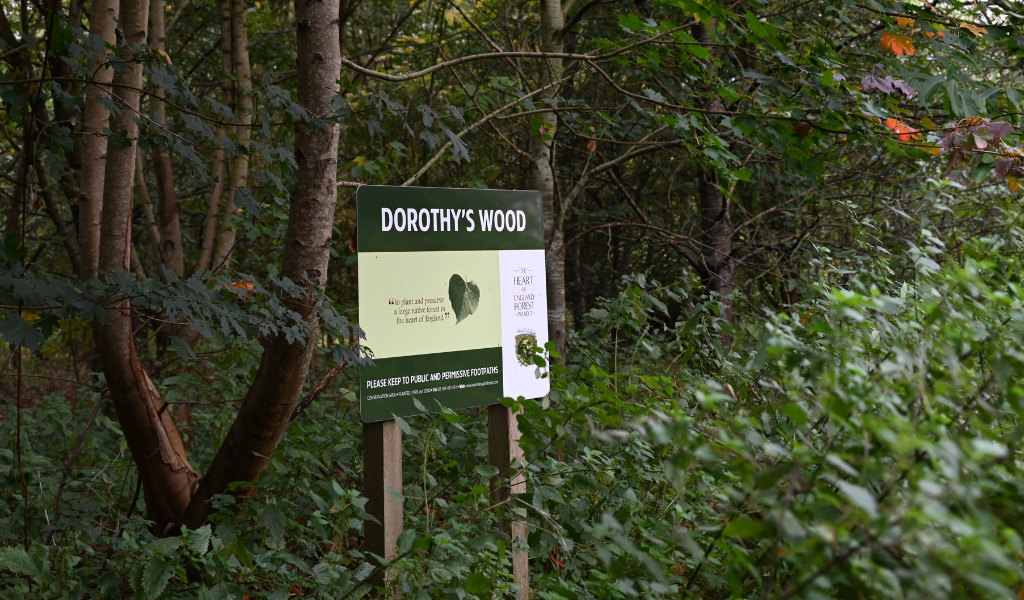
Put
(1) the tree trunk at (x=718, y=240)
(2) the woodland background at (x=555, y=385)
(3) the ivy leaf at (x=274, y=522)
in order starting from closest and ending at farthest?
1. (2) the woodland background at (x=555, y=385)
2. (3) the ivy leaf at (x=274, y=522)
3. (1) the tree trunk at (x=718, y=240)

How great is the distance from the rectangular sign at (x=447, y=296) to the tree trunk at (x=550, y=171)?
127 cm

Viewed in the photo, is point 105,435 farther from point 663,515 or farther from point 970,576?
point 970,576

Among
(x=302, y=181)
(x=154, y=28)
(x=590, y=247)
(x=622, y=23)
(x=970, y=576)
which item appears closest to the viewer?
(x=970, y=576)

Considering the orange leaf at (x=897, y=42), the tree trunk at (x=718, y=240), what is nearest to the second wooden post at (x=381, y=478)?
the orange leaf at (x=897, y=42)

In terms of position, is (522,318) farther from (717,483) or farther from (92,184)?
(92,184)

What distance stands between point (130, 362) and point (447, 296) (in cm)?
140

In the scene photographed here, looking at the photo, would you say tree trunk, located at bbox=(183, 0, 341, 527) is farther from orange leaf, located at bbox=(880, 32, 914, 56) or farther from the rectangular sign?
orange leaf, located at bbox=(880, 32, 914, 56)

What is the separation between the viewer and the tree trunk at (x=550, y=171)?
462cm

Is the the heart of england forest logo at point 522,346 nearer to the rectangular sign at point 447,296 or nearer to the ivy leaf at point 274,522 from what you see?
the rectangular sign at point 447,296

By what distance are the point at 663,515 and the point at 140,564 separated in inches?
68.3

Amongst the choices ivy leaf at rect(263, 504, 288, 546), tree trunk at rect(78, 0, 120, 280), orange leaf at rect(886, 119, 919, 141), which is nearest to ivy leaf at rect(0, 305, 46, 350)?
ivy leaf at rect(263, 504, 288, 546)

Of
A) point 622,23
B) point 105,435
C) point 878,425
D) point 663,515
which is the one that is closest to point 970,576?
point 878,425

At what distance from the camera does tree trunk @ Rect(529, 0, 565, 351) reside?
4623mm

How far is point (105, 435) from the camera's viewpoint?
5.19 metres
